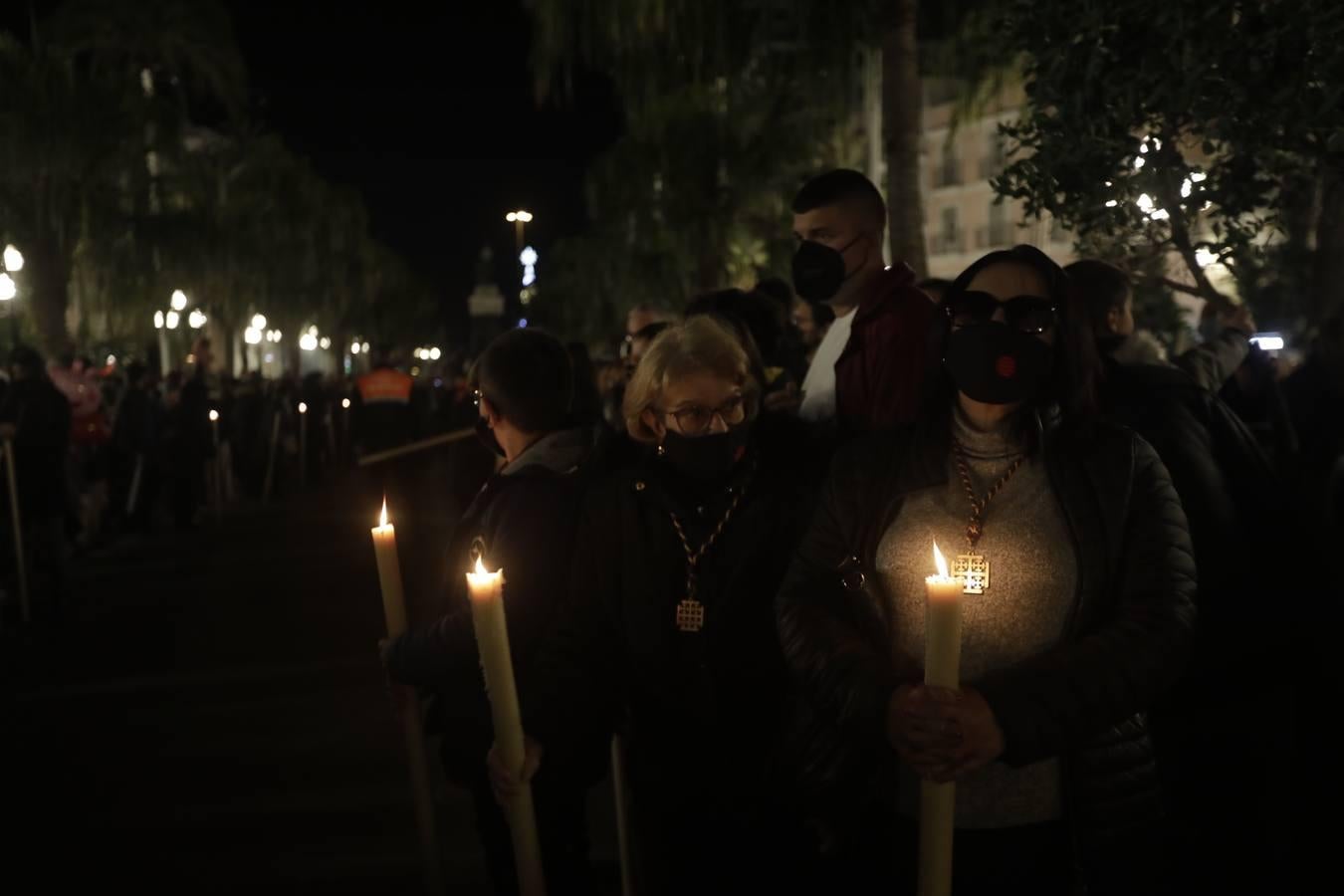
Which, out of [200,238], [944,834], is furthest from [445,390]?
[944,834]

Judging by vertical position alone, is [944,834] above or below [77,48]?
below

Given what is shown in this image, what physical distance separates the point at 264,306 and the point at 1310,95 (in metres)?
52.2

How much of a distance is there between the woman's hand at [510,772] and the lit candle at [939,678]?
2.24 ft

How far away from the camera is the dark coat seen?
3.25m

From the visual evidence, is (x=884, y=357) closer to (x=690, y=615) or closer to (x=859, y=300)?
(x=859, y=300)

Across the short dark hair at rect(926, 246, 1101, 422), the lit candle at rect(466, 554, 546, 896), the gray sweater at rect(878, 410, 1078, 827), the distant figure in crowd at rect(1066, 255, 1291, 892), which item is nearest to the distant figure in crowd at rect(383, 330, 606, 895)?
the lit candle at rect(466, 554, 546, 896)

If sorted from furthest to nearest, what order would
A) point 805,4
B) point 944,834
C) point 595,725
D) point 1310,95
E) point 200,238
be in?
point 200,238, point 805,4, point 1310,95, point 595,725, point 944,834

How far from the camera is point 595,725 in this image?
3.53 m

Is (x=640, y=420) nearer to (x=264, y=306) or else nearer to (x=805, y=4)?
(x=805, y=4)

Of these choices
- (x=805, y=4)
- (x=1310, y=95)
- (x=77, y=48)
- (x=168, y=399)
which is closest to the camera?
(x=1310, y=95)

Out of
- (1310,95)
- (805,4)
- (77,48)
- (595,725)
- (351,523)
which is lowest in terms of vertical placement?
(351,523)

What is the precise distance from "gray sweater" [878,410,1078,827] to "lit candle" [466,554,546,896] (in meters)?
0.77

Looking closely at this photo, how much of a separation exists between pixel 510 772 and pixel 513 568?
1188mm

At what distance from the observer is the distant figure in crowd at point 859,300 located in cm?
369
